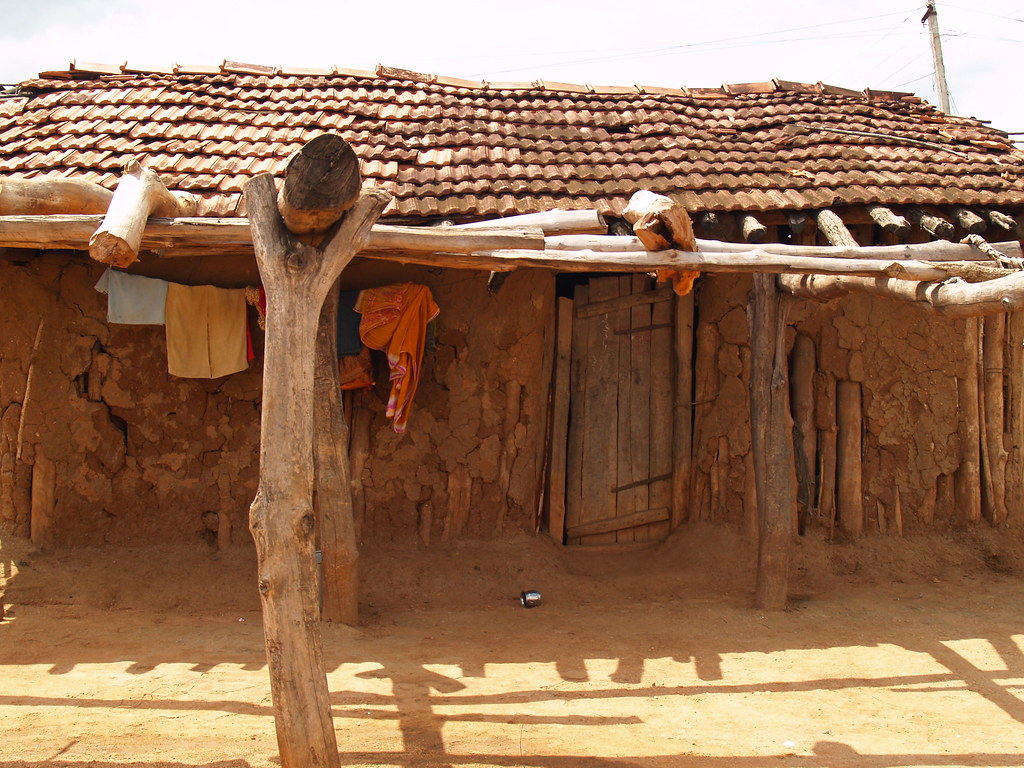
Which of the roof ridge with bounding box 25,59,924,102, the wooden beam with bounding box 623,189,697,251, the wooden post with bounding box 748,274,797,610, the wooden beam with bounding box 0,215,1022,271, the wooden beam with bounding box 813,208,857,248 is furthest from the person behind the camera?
the roof ridge with bounding box 25,59,924,102

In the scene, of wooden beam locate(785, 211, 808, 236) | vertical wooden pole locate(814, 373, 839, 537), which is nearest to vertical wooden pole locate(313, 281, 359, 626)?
wooden beam locate(785, 211, 808, 236)

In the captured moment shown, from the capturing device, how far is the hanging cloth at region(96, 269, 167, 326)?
5949 mm

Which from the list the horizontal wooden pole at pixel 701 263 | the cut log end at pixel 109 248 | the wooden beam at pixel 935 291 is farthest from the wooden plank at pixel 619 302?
the cut log end at pixel 109 248

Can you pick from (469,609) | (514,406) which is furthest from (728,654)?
(514,406)

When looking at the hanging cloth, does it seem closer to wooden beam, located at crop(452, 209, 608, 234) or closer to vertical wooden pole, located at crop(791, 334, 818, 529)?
wooden beam, located at crop(452, 209, 608, 234)

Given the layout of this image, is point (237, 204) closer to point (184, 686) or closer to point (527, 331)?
point (527, 331)

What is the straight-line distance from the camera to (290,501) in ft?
10.7

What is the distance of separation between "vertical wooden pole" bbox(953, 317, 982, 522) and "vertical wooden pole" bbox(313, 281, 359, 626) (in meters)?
4.57

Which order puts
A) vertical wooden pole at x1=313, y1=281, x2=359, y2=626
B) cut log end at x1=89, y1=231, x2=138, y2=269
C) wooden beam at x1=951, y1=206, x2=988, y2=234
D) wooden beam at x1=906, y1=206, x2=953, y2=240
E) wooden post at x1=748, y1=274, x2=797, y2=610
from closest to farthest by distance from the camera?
1. cut log end at x1=89, y1=231, x2=138, y2=269
2. vertical wooden pole at x1=313, y1=281, x2=359, y2=626
3. wooden post at x1=748, y1=274, x2=797, y2=610
4. wooden beam at x1=906, y1=206, x2=953, y2=240
5. wooden beam at x1=951, y1=206, x2=988, y2=234

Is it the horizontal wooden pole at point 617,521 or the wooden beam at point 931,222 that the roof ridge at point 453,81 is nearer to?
the wooden beam at point 931,222

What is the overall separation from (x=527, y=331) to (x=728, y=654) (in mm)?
2672

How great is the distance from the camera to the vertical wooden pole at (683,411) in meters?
6.85

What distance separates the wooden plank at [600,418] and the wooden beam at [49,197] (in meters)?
3.82

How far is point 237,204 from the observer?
5.83 metres
